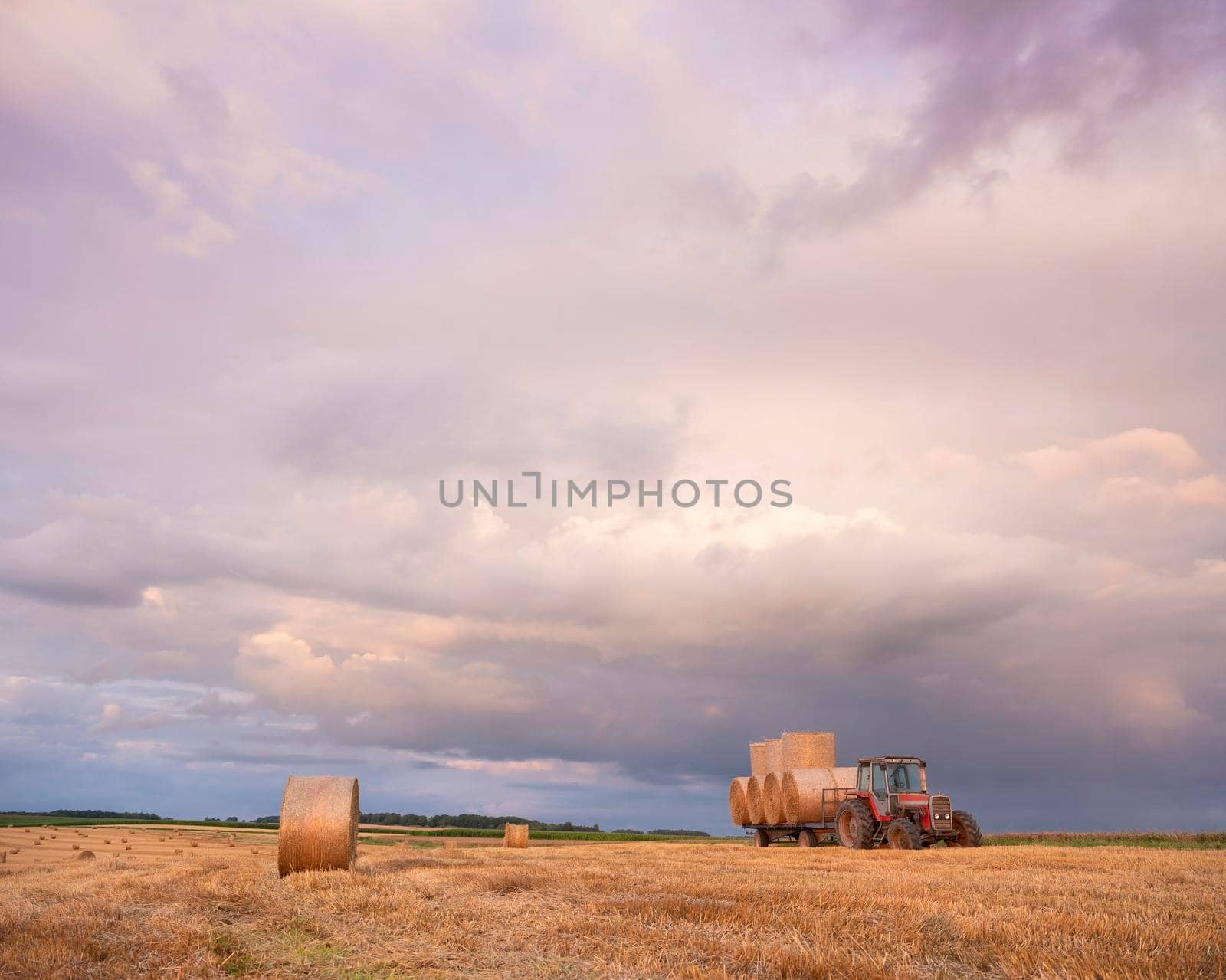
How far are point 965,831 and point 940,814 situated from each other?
81 cm

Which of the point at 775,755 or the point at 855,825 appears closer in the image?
the point at 855,825

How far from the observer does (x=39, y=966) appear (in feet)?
27.7

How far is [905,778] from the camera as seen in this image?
1125 inches

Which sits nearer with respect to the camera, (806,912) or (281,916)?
(806,912)

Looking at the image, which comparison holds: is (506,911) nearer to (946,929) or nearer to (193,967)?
(193,967)

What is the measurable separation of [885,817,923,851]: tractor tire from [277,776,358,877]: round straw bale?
1446cm

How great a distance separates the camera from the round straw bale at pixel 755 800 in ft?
109

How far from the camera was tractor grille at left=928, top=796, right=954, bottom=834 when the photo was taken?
27.1 metres

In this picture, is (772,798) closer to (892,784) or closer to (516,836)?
(892,784)

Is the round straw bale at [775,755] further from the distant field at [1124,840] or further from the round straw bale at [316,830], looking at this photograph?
the round straw bale at [316,830]

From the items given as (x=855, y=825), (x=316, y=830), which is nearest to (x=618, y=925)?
(x=316, y=830)

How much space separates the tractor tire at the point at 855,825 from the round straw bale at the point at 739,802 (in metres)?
5.67

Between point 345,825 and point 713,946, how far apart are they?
11.2m

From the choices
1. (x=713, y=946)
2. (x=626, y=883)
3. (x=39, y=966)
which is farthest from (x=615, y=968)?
(x=626, y=883)
